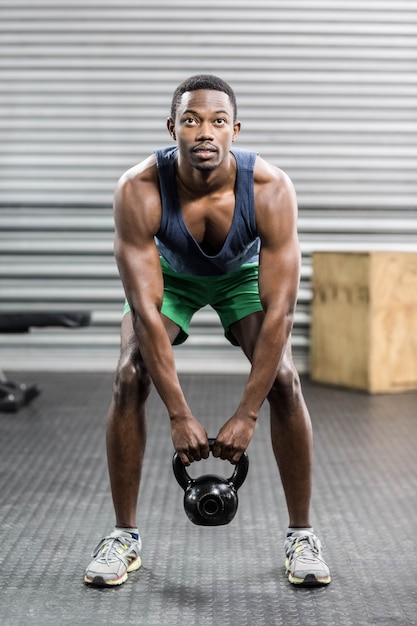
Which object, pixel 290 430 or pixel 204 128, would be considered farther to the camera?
pixel 290 430

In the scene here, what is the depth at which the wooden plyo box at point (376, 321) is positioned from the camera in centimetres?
570

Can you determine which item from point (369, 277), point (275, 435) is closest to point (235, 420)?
point (275, 435)

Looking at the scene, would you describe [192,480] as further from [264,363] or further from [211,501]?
[264,363]

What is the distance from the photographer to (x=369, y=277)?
5.68m

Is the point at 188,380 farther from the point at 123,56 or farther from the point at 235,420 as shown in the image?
the point at 235,420

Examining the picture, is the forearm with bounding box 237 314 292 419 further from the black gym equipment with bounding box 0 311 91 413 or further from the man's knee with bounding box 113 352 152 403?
the black gym equipment with bounding box 0 311 91 413

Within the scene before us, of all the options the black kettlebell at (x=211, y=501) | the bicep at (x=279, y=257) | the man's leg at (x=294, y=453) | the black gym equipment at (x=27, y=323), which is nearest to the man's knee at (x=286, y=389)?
the man's leg at (x=294, y=453)

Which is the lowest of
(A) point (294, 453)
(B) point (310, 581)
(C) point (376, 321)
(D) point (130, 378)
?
(C) point (376, 321)

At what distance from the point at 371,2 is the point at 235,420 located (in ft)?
15.3

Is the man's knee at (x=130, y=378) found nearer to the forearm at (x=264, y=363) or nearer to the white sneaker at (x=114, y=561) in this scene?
the forearm at (x=264, y=363)

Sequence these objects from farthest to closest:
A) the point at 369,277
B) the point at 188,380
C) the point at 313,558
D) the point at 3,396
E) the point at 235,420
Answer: the point at 188,380 < the point at 369,277 < the point at 3,396 < the point at 313,558 < the point at 235,420

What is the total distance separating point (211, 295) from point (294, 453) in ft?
1.62

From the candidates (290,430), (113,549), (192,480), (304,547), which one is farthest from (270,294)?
(113,549)

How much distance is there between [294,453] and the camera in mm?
2668
